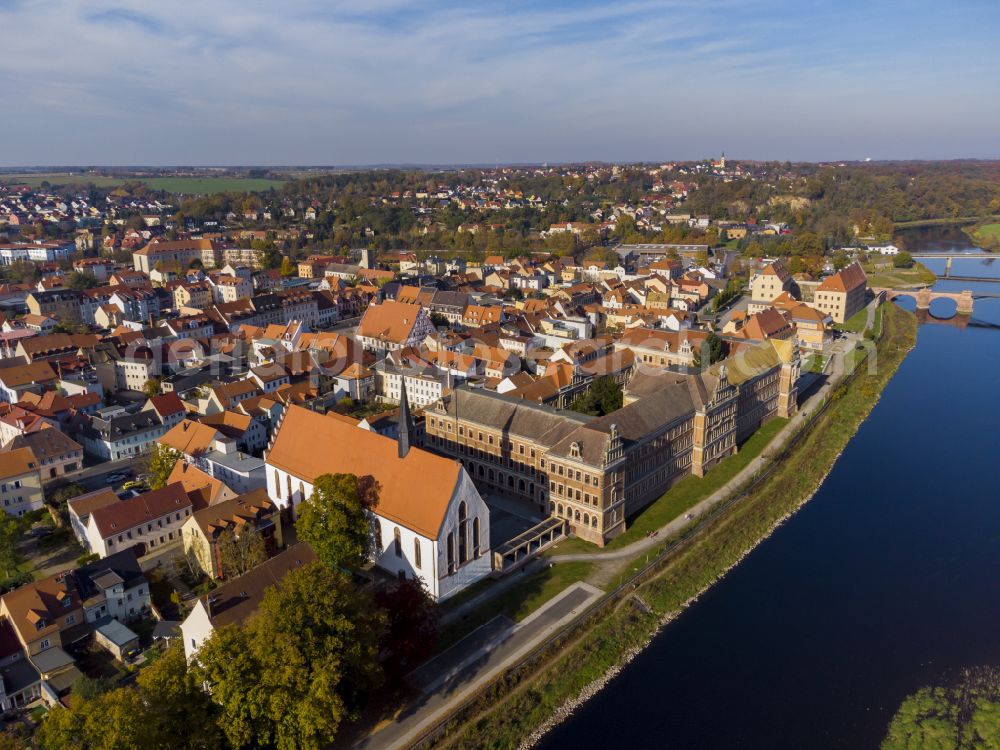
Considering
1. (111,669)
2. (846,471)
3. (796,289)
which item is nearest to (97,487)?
(111,669)

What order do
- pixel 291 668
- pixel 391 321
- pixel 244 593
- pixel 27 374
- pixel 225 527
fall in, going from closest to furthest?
pixel 291 668
pixel 244 593
pixel 225 527
pixel 27 374
pixel 391 321

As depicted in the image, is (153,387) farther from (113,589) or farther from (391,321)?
(113,589)

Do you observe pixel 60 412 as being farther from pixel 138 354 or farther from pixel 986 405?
pixel 986 405

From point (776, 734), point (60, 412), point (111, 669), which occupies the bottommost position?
point (776, 734)

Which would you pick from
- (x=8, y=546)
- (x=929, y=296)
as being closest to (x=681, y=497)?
(x=8, y=546)

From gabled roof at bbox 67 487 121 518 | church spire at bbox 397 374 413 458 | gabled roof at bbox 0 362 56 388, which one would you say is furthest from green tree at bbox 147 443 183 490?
gabled roof at bbox 0 362 56 388

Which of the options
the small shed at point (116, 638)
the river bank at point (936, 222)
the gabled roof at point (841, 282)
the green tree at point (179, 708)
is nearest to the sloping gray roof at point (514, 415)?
the small shed at point (116, 638)

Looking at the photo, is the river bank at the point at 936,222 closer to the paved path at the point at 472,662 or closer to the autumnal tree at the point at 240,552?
the paved path at the point at 472,662
